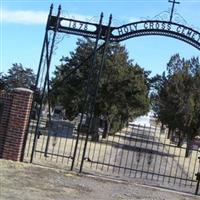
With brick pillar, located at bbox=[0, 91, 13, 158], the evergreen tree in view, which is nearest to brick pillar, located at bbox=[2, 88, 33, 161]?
brick pillar, located at bbox=[0, 91, 13, 158]

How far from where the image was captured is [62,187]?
42.0 feet

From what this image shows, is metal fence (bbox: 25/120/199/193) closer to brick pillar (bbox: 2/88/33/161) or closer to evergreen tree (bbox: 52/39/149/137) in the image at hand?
brick pillar (bbox: 2/88/33/161)

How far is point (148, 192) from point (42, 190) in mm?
3396

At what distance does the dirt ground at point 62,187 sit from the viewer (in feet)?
37.5

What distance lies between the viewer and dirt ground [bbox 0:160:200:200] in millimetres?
11438

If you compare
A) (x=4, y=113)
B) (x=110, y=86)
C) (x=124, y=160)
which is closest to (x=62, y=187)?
(x=4, y=113)

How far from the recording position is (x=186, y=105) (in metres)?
39.7

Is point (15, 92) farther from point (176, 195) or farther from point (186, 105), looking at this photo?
point (186, 105)

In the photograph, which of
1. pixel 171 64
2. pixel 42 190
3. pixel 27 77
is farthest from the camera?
pixel 27 77

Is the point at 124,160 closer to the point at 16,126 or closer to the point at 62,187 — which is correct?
the point at 16,126

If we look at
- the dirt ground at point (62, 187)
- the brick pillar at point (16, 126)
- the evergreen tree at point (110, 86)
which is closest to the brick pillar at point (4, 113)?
the brick pillar at point (16, 126)

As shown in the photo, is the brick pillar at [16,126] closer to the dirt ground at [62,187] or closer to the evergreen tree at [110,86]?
the dirt ground at [62,187]

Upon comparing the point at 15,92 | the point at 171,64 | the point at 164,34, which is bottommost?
the point at 15,92

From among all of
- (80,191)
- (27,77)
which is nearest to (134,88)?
(80,191)
